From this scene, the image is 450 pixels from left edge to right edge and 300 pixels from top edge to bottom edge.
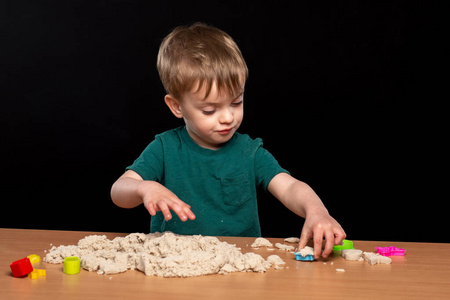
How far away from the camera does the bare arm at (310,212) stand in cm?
122

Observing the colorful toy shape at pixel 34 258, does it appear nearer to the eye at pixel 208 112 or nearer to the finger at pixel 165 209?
the finger at pixel 165 209

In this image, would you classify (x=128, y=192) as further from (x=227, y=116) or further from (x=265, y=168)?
(x=265, y=168)

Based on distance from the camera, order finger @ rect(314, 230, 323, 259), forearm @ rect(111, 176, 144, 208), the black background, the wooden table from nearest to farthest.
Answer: the wooden table
finger @ rect(314, 230, 323, 259)
forearm @ rect(111, 176, 144, 208)
the black background

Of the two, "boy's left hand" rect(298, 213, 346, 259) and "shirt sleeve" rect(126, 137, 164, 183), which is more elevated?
"shirt sleeve" rect(126, 137, 164, 183)

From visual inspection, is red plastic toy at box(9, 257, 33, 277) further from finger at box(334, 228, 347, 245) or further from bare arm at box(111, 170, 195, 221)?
finger at box(334, 228, 347, 245)

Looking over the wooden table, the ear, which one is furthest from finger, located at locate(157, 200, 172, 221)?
the ear

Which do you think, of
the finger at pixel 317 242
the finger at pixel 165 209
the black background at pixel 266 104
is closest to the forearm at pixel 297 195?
the finger at pixel 317 242

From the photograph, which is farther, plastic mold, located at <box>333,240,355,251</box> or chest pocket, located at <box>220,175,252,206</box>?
chest pocket, located at <box>220,175,252,206</box>

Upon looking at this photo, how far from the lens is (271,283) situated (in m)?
1.01

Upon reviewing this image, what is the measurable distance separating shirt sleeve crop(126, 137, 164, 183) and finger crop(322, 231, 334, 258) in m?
0.54

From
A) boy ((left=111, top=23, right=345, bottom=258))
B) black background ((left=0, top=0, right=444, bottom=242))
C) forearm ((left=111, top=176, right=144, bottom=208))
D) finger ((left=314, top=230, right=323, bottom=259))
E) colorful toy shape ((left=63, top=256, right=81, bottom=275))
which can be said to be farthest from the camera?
black background ((left=0, top=0, right=444, bottom=242))

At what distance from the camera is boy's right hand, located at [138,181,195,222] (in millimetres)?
1152

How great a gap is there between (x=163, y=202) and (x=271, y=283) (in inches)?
11.1

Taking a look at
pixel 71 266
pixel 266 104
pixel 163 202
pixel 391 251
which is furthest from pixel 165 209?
pixel 266 104
